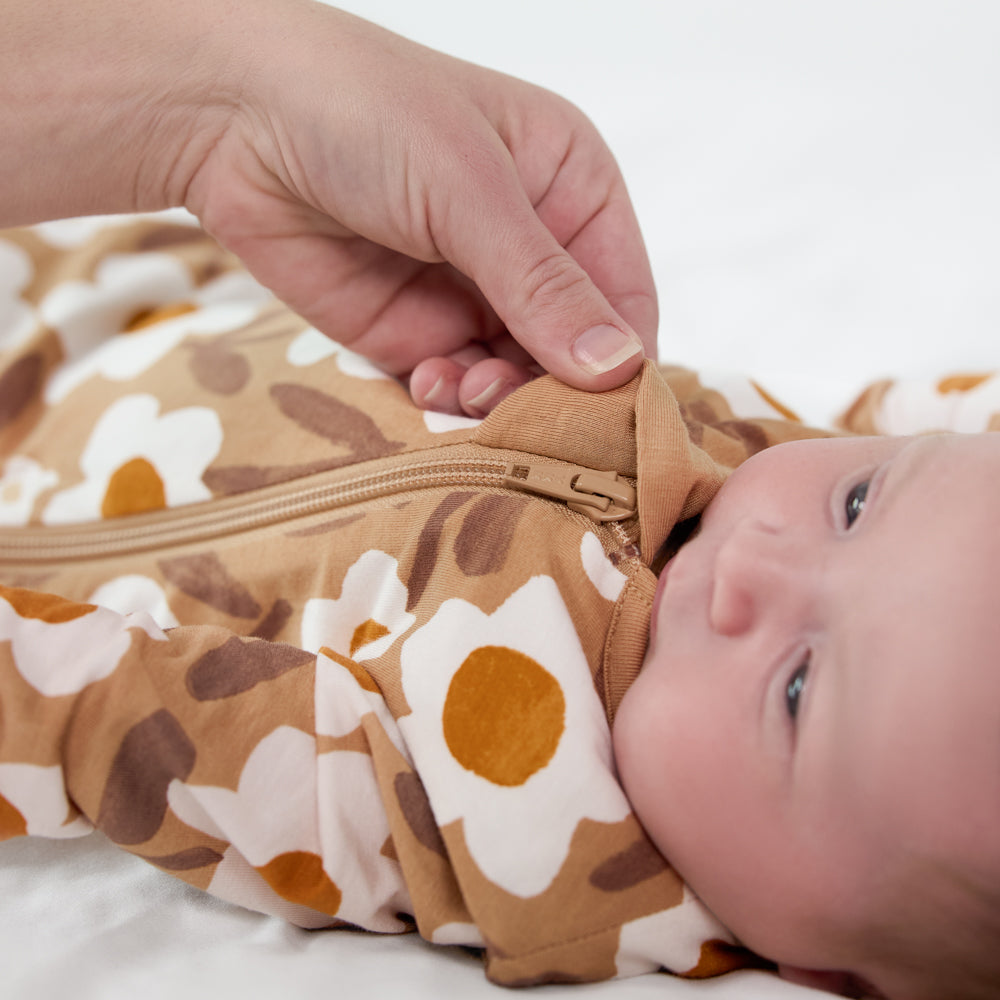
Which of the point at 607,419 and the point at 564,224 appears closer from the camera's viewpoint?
the point at 607,419

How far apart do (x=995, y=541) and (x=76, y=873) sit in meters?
1.13

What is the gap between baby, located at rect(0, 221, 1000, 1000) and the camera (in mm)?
943

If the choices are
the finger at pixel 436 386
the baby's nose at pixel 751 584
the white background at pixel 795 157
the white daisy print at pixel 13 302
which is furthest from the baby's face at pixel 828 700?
the white daisy print at pixel 13 302

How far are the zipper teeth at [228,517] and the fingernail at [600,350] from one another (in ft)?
0.59

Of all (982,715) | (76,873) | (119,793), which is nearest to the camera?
(982,715)

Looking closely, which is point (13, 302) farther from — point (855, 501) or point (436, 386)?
point (855, 501)

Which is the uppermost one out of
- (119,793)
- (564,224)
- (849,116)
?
(849,116)

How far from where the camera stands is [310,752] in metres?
1.09

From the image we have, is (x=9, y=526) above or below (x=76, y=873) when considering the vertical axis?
above

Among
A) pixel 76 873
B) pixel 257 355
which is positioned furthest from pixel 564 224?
pixel 76 873

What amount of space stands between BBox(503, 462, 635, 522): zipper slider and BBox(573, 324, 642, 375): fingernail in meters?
0.14

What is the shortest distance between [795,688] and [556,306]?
57cm

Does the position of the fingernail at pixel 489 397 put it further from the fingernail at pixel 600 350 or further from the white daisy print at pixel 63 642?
the white daisy print at pixel 63 642

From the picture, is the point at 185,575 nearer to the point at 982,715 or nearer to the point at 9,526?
the point at 9,526
